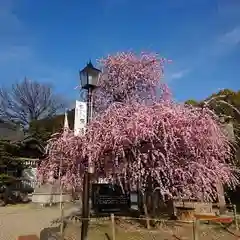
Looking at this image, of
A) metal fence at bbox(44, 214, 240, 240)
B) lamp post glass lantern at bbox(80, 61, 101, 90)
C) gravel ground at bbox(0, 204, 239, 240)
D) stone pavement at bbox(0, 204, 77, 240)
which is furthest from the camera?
stone pavement at bbox(0, 204, 77, 240)

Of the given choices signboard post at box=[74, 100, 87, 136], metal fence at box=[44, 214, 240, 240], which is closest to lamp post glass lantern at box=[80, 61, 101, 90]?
signboard post at box=[74, 100, 87, 136]

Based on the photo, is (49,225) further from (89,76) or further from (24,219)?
(89,76)

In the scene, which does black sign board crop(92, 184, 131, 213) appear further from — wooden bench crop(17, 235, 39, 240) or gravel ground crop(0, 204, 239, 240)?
wooden bench crop(17, 235, 39, 240)

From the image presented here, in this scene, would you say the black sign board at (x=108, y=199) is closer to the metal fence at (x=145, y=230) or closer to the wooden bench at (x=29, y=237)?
the metal fence at (x=145, y=230)

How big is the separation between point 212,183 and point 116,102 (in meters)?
3.68

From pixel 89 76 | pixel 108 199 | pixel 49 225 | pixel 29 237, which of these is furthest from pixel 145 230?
pixel 49 225

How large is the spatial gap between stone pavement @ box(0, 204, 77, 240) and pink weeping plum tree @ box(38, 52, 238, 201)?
128 inches

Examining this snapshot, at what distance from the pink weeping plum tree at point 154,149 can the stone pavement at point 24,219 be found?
3.26 metres

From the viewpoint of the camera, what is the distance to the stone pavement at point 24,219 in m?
12.9

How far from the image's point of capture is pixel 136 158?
32.4ft

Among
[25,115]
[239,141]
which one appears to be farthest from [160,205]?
[25,115]

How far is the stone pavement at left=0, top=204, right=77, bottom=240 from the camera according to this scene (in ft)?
42.5

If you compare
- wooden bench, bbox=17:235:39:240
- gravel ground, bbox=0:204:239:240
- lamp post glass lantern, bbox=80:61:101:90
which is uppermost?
lamp post glass lantern, bbox=80:61:101:90

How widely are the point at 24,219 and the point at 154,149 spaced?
354 inches
